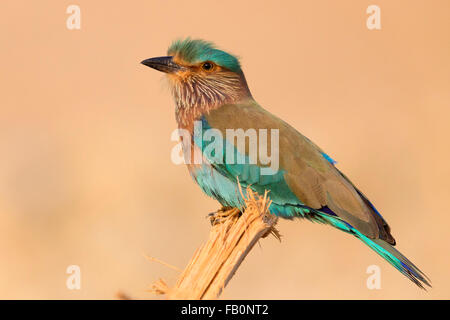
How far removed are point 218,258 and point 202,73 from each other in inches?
95.6

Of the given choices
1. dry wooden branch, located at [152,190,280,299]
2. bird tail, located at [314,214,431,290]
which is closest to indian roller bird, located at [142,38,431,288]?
bird tail, located at [314,214,431,290]

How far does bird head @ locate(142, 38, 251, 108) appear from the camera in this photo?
5.41 metres

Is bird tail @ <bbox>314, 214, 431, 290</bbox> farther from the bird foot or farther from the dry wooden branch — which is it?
the dry wooden branch

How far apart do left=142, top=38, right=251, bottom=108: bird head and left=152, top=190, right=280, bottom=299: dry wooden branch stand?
179cm

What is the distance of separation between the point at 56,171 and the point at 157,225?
5.89 feet

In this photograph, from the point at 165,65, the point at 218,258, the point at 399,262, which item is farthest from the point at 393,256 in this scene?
the point at 165,65

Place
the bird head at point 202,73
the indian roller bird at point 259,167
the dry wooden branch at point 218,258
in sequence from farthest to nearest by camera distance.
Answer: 1. the bird head at point 202,73
2. the indian roller bird at point 259,167
3. the dry wooden branch at point 218,258

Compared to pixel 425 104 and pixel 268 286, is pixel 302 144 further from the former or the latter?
pixel 425 104

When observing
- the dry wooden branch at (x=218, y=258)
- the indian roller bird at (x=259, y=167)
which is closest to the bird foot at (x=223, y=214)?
the indian roller bird at (x=259, y=167)

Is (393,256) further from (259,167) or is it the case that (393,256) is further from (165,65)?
(165,65)

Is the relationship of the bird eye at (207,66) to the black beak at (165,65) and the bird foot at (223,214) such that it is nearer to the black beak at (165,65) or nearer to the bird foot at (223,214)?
the black beak at (165,65)

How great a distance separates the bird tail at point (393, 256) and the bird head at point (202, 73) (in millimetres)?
1328

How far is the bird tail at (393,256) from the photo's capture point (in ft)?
14.5

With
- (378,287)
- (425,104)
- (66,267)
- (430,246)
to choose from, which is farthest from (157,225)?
(425,104)
